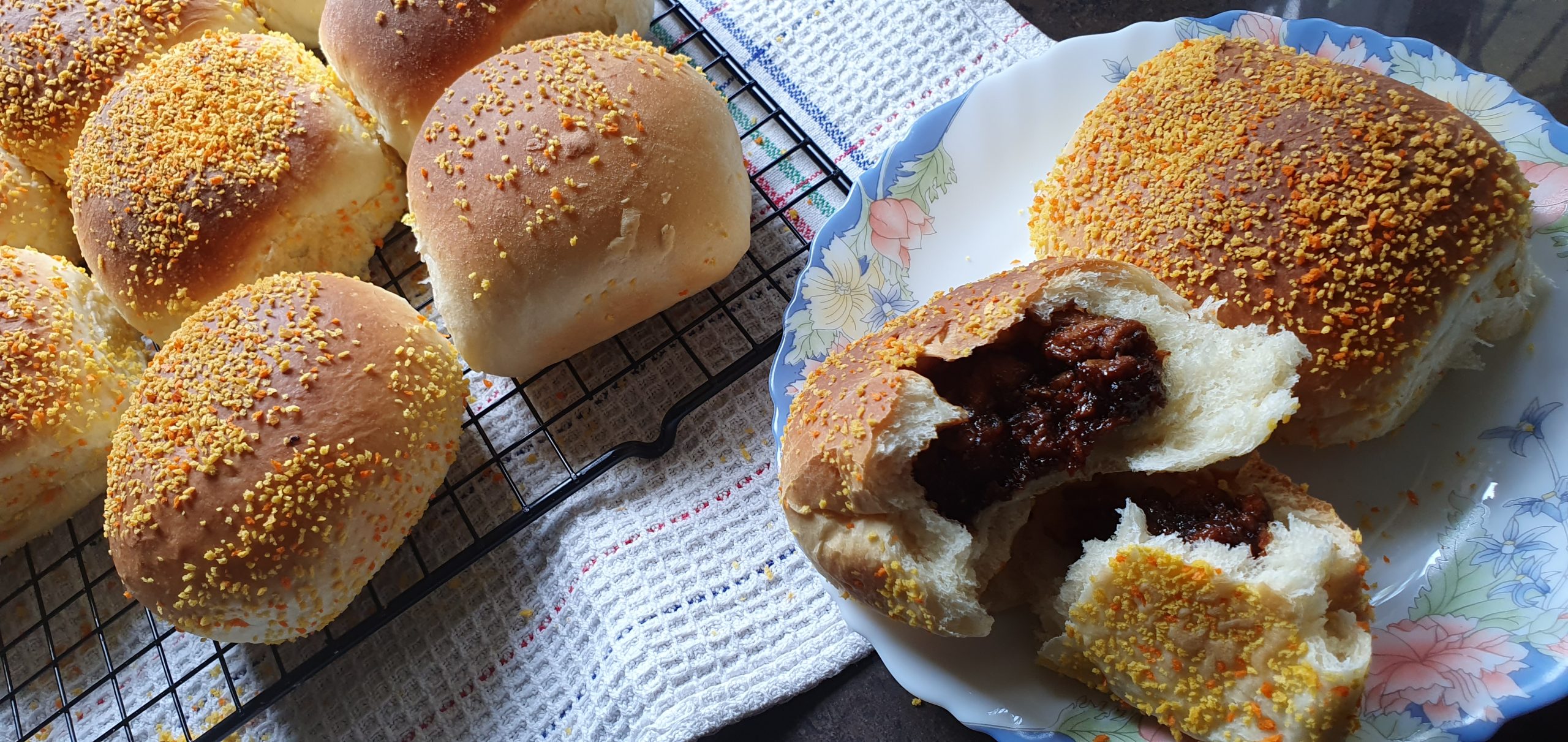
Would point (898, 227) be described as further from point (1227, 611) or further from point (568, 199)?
point (1227, 611)

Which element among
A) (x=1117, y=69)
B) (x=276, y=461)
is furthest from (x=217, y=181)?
(x=1117, y=69)

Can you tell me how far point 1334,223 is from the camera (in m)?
1.34

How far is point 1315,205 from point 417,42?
5.42 feet

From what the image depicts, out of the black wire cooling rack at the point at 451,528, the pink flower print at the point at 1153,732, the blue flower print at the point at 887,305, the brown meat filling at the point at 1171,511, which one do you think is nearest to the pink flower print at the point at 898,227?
the blue flower print at the point at 887,305

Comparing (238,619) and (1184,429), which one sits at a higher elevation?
(1184,429)

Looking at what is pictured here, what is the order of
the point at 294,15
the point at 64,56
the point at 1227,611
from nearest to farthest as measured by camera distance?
the point at 1227,611 → the point at 64,56 → the point at 294,15

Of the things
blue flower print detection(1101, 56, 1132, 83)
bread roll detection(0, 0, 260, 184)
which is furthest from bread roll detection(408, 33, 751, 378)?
bread roll detection(0, 0, 260, 184)

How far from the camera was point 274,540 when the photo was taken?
1.53m

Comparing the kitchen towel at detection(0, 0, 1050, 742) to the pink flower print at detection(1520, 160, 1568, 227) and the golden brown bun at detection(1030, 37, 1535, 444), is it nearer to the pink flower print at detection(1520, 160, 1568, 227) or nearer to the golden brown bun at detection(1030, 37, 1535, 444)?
the golden brown bun at detection(1030, 37, 1535, 444)

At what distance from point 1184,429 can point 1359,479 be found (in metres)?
0.41

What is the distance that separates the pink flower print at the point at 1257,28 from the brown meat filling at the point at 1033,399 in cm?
76

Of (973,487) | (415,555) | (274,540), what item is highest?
(973,487)

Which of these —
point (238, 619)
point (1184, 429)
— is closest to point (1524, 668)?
point (1184, 429)

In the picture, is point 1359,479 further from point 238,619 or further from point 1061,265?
point 238,619
